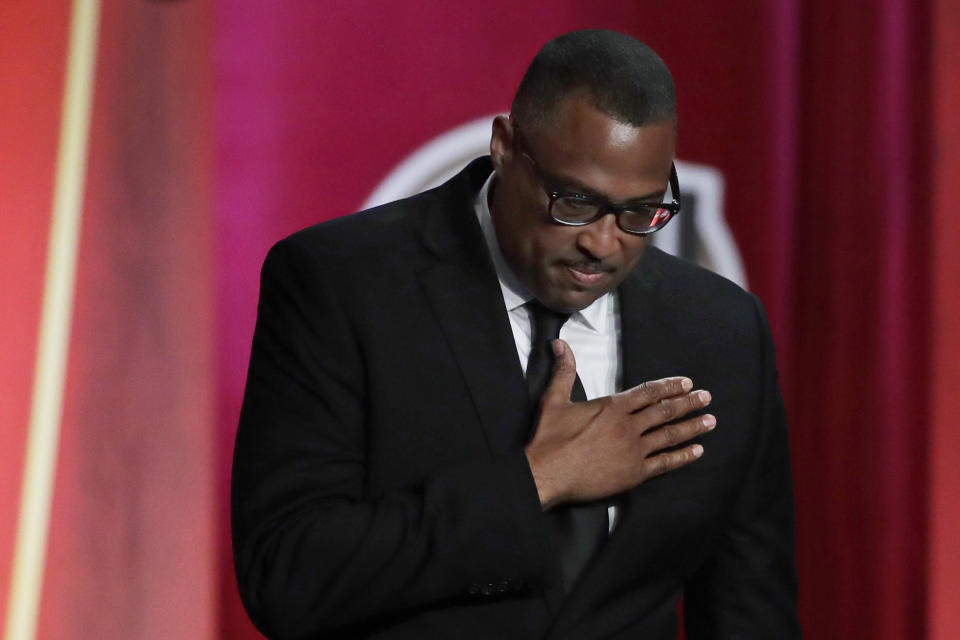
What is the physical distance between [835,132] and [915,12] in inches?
10.2

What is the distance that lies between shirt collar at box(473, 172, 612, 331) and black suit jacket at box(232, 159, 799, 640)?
0.02 metres

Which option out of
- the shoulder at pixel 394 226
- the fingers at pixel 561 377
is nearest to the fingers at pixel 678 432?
the fingers at pixel 561 377

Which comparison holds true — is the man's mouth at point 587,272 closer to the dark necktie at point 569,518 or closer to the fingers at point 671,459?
the dark necktie at point 569,518

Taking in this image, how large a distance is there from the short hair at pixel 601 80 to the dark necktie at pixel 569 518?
0.86ft

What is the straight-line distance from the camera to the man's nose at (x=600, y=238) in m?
1.22

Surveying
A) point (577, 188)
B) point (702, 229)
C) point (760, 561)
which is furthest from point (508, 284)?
point (702, 229)

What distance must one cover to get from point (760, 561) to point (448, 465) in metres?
0.45

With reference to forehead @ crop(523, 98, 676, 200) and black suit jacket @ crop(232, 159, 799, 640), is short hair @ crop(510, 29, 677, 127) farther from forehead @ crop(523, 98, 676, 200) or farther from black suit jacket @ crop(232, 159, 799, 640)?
black suit jacket @ crop(232, 159, 799, 640)

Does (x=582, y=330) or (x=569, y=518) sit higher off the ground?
(x=582, y=330)

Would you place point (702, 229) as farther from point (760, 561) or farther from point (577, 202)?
point (577, 202)

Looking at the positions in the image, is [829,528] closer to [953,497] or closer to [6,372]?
[953,497]

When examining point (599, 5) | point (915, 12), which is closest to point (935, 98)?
point (915, 12)

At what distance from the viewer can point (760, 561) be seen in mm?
1432

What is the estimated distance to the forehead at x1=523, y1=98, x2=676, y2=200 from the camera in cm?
121
